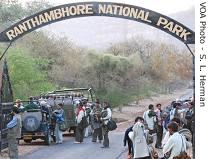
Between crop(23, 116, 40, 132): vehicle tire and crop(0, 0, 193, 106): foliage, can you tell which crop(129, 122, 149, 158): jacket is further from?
crop(0, 0, 193, 106): foliage

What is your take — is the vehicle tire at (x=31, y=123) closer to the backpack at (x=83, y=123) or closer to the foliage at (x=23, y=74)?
the backpack at (x=83, y=123)

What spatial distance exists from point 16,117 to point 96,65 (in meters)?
12.9

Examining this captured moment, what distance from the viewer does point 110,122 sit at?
17.9 meters

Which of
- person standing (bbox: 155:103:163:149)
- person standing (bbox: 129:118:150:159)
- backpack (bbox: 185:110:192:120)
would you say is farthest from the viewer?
person standing (bbox: 155:103:163:149)

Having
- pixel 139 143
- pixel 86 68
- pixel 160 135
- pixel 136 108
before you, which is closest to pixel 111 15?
pixel 139 143

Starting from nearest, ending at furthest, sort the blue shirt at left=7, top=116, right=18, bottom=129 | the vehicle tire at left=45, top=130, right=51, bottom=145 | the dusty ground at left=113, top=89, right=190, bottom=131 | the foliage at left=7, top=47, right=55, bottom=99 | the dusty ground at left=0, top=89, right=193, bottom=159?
the blue shirt at left=7, top=116, right=18, bottom=129 → the vehicle tire at left=45, top=130, right=51, bottom=145 → the foliage at left=7, top=47, right=55, bottom=99 → the dusty ground at left=0, top=89, right=193, bottom=159 → the dusty ground at left=113, top=89, right=190, bottom=131

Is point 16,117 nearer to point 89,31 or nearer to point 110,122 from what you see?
point 110,122

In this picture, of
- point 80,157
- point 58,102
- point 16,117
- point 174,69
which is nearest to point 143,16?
point 16,117

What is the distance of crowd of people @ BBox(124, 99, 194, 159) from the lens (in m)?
10.5

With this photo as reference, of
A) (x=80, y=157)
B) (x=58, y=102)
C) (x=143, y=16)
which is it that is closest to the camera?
(x=143, y=16)

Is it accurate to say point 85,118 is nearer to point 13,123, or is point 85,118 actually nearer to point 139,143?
point 13,123

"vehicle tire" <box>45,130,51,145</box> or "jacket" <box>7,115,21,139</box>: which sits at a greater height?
"jacket" <box>7,115,21,139</box>

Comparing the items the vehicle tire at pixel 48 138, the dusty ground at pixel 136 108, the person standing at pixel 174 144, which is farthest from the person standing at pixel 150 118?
Result: the dusty ground at pixel 136 108

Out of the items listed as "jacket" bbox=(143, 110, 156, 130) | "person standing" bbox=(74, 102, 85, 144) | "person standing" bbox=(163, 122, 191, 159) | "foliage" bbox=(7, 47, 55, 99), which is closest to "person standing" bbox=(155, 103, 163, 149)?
"jacket" bbox=(143, 110, 156, 130)
